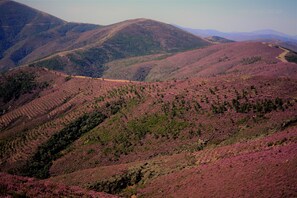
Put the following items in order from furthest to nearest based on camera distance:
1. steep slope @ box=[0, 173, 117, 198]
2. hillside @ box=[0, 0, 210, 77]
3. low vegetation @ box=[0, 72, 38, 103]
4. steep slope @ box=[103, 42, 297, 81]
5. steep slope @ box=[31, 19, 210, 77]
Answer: hillside @ box=[0, 0, 210, 77] < steep slope @ box=[31, 19, 210, 77] < low vegetation @ box=[0, 72, 38, 103] < steep slope @ box=[103, 42, 297, 81] < steep slope @ box=[0, 173, 117, 198]

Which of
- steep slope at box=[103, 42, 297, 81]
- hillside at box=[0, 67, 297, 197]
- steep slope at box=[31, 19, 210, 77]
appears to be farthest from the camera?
steep slope at box=[31, 19, 210, 77]

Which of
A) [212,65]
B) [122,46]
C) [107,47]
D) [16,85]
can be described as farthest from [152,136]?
[122,46]

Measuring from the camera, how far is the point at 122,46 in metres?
154

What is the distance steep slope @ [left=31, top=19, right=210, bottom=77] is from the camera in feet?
383

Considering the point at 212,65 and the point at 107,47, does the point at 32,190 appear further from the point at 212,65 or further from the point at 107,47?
the point at 107,47

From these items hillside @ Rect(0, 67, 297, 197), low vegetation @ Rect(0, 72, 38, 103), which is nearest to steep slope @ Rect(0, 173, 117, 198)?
hillside @ Rect(0, 67, 297, 197)

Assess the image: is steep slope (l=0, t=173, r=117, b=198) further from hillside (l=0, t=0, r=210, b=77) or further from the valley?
hillside (l=0, t=0, r=210, b=77)

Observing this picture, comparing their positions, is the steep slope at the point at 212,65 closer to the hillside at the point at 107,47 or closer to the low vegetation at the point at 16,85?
the hillside at the point at 107,47

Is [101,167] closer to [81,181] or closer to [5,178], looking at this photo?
[81,181]

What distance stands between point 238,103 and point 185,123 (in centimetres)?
729

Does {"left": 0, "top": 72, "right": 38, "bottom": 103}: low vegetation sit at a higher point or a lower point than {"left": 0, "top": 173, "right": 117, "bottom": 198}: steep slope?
lower

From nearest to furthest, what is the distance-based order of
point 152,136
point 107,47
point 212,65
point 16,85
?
point 152,136, point 16,85, point 212,65, point 107,47

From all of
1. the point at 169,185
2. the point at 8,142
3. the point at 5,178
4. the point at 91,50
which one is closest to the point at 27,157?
the point at 8,142

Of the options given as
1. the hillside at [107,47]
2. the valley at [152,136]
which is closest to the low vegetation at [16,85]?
the valley at [152,136]
